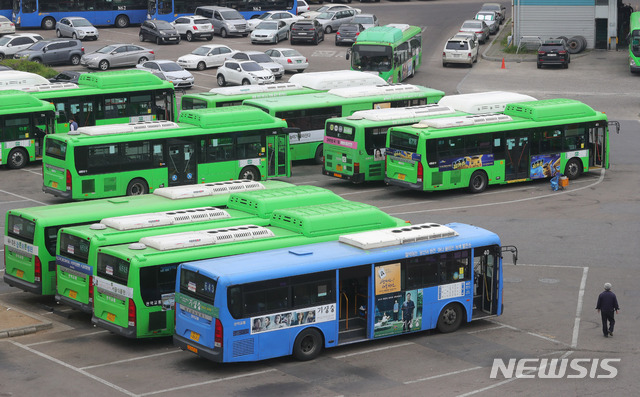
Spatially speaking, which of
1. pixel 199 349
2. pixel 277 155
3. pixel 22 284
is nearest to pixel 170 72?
pixel 277 155

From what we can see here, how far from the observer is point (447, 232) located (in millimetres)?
22688

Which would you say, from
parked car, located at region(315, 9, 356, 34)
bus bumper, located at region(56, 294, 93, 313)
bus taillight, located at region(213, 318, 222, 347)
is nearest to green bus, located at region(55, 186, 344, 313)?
bus bumper, located at region(56, 294, 93, 313)

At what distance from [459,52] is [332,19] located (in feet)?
50.4

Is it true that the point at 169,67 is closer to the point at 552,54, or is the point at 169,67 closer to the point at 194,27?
the point at 194,27

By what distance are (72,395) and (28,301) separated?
6822 mm

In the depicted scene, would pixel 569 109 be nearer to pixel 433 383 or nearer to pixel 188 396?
pixel 433 383

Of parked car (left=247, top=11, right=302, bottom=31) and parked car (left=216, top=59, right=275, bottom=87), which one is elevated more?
parked car (left=247, top=11, right=302, bottom=31)

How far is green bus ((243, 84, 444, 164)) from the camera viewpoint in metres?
40.5

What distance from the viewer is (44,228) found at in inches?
932

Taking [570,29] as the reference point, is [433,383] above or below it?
below

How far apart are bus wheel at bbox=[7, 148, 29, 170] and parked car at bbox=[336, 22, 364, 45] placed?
33.2 m

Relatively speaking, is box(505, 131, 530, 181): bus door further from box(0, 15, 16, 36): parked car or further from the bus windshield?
box(0, 15, 16, 36): parked car

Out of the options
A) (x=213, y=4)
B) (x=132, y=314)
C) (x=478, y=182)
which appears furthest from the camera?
(x=213, y=4)

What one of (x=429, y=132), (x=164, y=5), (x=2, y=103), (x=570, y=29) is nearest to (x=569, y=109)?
(x=429, y=132)
